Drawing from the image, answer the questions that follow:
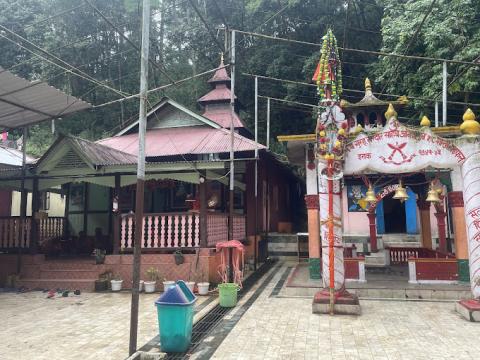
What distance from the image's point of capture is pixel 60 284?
34.9 ft

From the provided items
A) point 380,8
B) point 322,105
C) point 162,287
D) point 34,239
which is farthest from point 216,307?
point 380,8

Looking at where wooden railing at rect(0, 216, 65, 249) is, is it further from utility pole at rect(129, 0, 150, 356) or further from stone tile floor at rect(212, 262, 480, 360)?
stone tile floor at rect(212, 262, 480, 360)

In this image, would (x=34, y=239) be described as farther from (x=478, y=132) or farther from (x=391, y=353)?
(x=478, y=132)

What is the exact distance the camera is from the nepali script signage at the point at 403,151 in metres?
7.90

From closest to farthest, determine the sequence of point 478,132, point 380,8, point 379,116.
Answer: point 478,132 → point 379,116 → point 380,8

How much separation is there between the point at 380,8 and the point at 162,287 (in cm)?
2351

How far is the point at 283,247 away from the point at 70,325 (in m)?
12.1

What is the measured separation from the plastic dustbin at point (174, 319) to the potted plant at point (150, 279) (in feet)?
15.2

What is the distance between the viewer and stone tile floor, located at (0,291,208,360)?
18.5 ft

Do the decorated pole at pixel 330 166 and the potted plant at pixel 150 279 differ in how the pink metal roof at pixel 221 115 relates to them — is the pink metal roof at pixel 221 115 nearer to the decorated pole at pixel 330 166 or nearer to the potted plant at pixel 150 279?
the potted plant at pixel 150 279

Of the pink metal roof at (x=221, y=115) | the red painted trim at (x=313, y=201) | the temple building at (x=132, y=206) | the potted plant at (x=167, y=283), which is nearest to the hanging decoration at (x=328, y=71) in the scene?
the temple building at (x=132, y=206)

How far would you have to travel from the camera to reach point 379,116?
12438mm

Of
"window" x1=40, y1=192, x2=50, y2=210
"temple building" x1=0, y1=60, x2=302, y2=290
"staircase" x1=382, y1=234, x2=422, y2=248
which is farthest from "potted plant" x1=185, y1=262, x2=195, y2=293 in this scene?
"staircase" x1=382, y1=234, x2=422, y2=248

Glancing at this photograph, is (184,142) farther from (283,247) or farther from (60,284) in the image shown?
(283,247)
